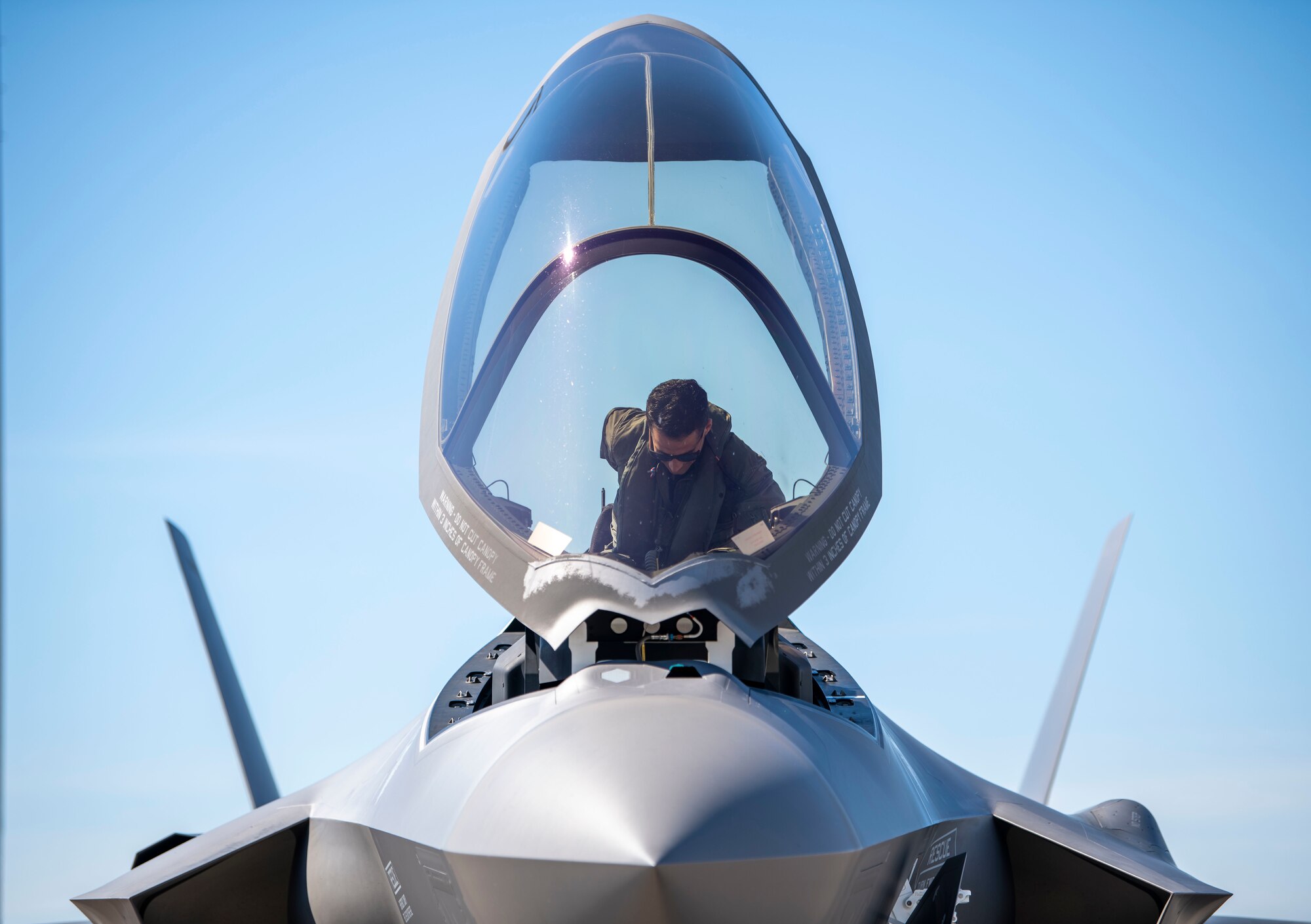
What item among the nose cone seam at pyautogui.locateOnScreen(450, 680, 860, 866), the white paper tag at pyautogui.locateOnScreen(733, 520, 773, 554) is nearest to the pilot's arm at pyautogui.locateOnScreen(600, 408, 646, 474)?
the white paper tag at pyautogui.locateOnScreen(733, 520, 773, 554)

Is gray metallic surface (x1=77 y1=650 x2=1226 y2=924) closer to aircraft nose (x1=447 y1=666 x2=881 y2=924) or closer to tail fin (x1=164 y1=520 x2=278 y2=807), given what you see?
aircraft nose (x1=447 y1=666 x2=881 y2=924)

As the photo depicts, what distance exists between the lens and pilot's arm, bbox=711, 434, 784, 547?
12.4 feet

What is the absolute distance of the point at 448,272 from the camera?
4664mm

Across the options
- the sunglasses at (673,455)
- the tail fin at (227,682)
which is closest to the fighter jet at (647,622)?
the sunglasses at (673,455)

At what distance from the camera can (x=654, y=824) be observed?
2.60 metres

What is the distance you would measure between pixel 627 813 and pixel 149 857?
294 cm

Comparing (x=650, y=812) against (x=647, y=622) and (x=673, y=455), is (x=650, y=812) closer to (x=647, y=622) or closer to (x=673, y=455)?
(x=647, y=622)

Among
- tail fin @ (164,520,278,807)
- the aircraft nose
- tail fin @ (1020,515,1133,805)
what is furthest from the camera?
tail fin @ (1020,515,1133,805)

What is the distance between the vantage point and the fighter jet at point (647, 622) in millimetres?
2748

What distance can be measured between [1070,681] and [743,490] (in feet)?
14.5

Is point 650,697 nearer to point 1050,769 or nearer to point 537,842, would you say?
point 537,842

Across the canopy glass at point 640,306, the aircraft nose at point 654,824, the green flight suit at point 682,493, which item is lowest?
the aircraft nose at point 654,824

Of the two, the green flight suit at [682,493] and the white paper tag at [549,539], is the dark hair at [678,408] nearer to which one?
the green flight suit at [682,493]

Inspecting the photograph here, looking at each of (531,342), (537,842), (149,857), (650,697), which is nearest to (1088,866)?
(650,697)
